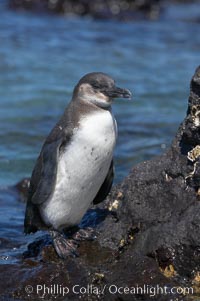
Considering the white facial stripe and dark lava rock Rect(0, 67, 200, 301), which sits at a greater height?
the white facial stripe

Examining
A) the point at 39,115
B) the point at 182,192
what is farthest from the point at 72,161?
the point at 39,115

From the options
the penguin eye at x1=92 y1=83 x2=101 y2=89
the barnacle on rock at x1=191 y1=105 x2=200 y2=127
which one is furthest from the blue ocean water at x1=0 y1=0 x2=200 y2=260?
the barnacle on rock at x1=191 y1=105 x2=200 y2=127

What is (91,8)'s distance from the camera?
21.5m

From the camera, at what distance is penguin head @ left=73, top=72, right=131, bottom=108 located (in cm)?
681

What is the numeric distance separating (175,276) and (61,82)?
9.28m

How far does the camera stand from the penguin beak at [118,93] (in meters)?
6.78

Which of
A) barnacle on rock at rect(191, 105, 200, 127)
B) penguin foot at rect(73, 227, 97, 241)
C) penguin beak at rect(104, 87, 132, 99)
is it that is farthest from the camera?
penguin foot at rect(73, 227, 97, 241)

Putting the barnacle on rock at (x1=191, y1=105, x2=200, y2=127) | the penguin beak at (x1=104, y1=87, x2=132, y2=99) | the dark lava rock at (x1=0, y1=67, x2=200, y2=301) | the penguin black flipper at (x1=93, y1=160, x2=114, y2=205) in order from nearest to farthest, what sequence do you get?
the dark lava rock at (x1=0, y1=67, x2=200, y2=301), the barnacle on rock at (x1=191, y1=105, x2=200, y2=127), the penguin beak at (x1=104, y1=87, x2=132, y2=99), the penguin black flipper at (x1=93, y1=160, x2=114, y2=205)

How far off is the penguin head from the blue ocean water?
1730 millimetres

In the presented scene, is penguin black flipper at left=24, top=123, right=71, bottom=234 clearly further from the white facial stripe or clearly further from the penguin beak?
the penguin beak

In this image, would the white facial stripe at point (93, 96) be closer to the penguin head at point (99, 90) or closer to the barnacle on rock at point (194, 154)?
the penguin head at point (99, 90)

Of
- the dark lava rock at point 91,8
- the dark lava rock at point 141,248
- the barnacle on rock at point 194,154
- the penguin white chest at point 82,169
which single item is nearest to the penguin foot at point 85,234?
the dark lava rock at point 141,248

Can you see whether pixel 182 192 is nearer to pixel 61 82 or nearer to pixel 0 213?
pixel 0 213

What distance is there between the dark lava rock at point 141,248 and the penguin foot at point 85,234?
0.17 ft
